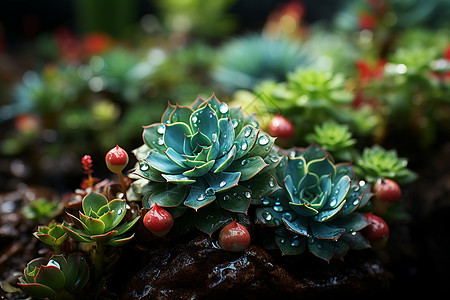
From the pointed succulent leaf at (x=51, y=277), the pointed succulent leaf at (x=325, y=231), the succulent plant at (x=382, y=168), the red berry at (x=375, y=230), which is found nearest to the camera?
the pointed succulent leaf at (x=51, y=277)

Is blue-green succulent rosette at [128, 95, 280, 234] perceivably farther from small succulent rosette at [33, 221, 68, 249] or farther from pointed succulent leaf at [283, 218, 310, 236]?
small succulent rosette at [33, 221, 68, 249]

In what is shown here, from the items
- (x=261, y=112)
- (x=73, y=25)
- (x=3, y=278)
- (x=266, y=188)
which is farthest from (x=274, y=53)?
(x=73, y=25)

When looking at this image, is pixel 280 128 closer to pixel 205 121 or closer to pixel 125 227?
pixel 205 121

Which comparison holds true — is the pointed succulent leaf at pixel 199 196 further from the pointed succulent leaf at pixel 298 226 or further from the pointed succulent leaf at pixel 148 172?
the pointed succulent leaf at pixel 298 226

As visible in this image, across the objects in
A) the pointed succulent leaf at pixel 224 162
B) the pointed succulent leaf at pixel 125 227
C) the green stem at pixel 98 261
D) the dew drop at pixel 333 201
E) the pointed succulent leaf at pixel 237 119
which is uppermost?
the pointed succulent leaf at pixel 237 119

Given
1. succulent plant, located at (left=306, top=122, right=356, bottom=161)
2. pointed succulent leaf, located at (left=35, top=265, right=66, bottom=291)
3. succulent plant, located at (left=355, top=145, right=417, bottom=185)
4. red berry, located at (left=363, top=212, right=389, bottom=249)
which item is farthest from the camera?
succulent plant, located at (left=306, top=122, right=356, bottom=161)

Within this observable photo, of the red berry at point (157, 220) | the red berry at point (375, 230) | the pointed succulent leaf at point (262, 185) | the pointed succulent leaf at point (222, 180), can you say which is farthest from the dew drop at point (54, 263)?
the red berry at point (375, 230)

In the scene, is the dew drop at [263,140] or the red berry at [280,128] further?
the red berry at [280,128]

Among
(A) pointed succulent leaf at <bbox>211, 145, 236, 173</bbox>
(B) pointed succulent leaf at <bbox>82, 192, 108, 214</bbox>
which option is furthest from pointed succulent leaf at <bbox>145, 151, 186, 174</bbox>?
(B) pointed succulent leaf at <bbox>82, 192, 108, 214</bbox>

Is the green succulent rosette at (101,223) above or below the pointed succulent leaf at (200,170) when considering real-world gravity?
below
